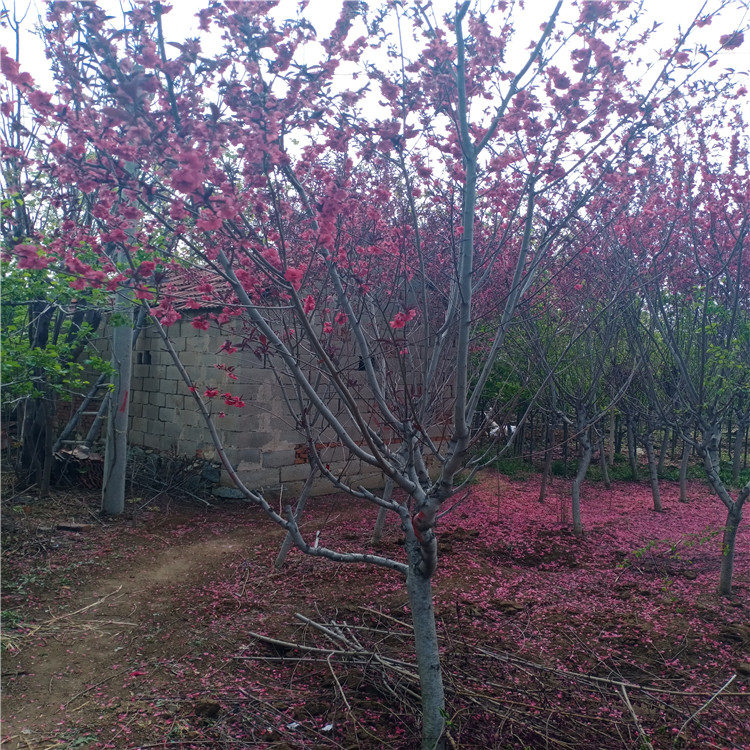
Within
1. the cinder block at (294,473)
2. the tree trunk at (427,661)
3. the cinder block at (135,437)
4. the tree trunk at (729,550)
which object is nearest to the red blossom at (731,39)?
the tree trunk at (427,661)

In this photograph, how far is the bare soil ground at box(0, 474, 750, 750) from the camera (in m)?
3.24

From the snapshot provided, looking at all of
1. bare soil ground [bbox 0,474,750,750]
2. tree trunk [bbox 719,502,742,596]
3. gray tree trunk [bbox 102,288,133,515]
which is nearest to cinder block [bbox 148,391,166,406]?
gray tree trunk [bbox 102,288,133,515]

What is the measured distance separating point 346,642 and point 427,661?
3.54ft

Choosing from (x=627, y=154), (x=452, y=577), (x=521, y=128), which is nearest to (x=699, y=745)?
(x=452, y=577)

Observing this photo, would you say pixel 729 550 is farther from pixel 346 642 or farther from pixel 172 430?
pixel 172 430

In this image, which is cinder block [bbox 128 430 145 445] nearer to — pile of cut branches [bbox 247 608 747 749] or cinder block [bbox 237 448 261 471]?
cinder block [bbox 237 448 261 471]

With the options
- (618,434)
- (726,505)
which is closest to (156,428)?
(726,505)

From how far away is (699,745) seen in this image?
316cm

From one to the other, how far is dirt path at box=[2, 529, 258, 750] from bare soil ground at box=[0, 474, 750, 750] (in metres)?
0.02

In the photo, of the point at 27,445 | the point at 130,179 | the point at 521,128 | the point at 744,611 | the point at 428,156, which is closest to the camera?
the point at 130,179

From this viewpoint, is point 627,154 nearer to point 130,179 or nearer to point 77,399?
point 130,179

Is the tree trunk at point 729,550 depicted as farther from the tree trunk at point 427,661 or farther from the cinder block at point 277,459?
the cinder block at point 277,459

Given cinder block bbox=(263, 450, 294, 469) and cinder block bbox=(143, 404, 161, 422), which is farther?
cinder block bbox=(143, 404, 161, 422)

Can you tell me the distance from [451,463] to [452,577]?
10.3 ft
